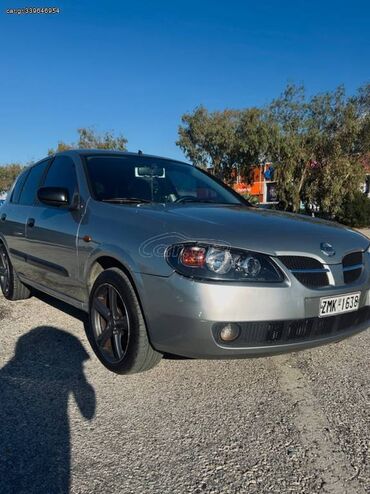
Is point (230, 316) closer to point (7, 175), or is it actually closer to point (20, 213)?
point (20, 213)

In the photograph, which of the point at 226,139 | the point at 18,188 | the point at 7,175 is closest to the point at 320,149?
the point at 226,139

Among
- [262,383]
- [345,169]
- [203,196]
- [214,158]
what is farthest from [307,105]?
[262,383]

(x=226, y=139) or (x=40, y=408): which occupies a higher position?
(x=226, y=139)

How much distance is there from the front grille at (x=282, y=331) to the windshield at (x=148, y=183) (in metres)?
1.51

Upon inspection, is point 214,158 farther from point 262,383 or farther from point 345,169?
point 262,383

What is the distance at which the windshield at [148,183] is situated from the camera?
3.58 meters

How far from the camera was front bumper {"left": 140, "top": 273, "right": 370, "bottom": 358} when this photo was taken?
242 centimetres

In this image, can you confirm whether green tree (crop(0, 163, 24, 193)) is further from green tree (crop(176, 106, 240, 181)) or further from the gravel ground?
the gravel ground

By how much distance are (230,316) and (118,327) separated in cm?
94

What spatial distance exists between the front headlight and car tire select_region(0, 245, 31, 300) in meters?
3.17

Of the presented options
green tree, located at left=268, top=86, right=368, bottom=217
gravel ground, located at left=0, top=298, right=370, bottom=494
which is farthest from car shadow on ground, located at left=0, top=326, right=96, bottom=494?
green tree, located at left=268, top=86, right=368, bottom=217

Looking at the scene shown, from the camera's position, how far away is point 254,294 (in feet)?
8.00

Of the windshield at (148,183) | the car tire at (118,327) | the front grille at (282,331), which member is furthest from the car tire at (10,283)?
the front grille at (282,331)

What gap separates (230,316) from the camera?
7.97ft
